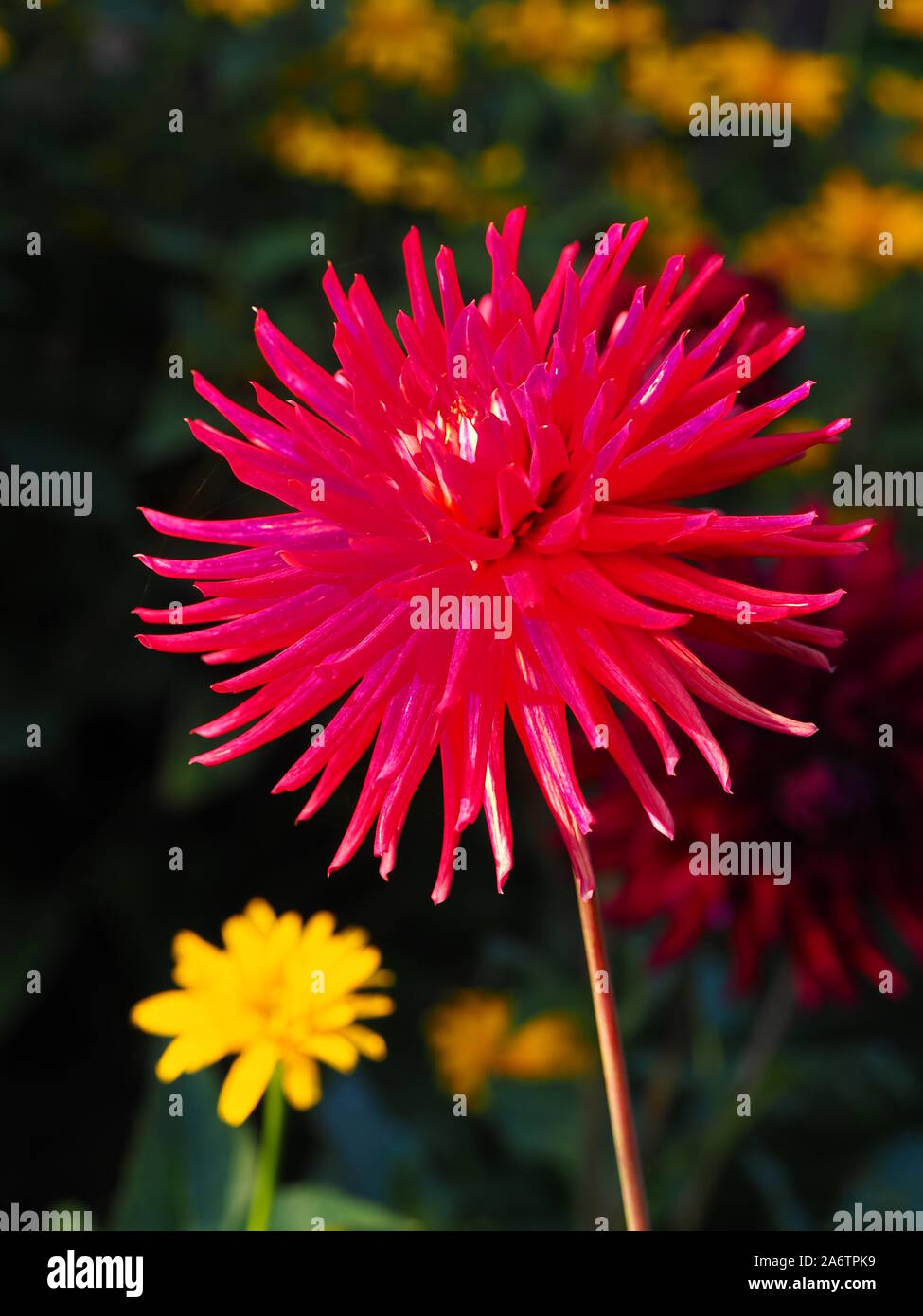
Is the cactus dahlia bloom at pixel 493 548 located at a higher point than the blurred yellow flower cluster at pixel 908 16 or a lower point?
lower

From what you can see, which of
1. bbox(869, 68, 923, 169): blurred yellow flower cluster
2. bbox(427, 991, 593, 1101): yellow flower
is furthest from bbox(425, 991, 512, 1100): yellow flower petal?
bbox(869, 68, 923, 169): blurred yellow flower cluster

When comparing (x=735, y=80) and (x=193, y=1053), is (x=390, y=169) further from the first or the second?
(x=193, y=1053)

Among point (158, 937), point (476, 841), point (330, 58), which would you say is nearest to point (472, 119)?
point (330, 58)

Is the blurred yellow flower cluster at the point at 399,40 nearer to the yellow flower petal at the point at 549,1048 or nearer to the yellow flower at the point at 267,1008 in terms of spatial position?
the yellow flower petal at the point at 549,1048

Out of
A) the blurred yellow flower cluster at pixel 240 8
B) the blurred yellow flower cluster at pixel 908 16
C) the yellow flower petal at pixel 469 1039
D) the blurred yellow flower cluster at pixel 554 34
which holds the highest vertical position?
the blurred yellow flower cluster at pixel 908 16

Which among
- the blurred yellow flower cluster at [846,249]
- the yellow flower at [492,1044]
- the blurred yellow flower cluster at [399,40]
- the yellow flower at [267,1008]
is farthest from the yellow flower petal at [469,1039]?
the blurred yellow flower cluster at [399,40]

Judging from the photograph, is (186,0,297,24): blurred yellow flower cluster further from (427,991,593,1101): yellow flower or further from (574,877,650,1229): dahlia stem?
(574,877,650,1229): dahlia stem

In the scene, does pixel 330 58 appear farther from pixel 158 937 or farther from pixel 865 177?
pixel 158 937
